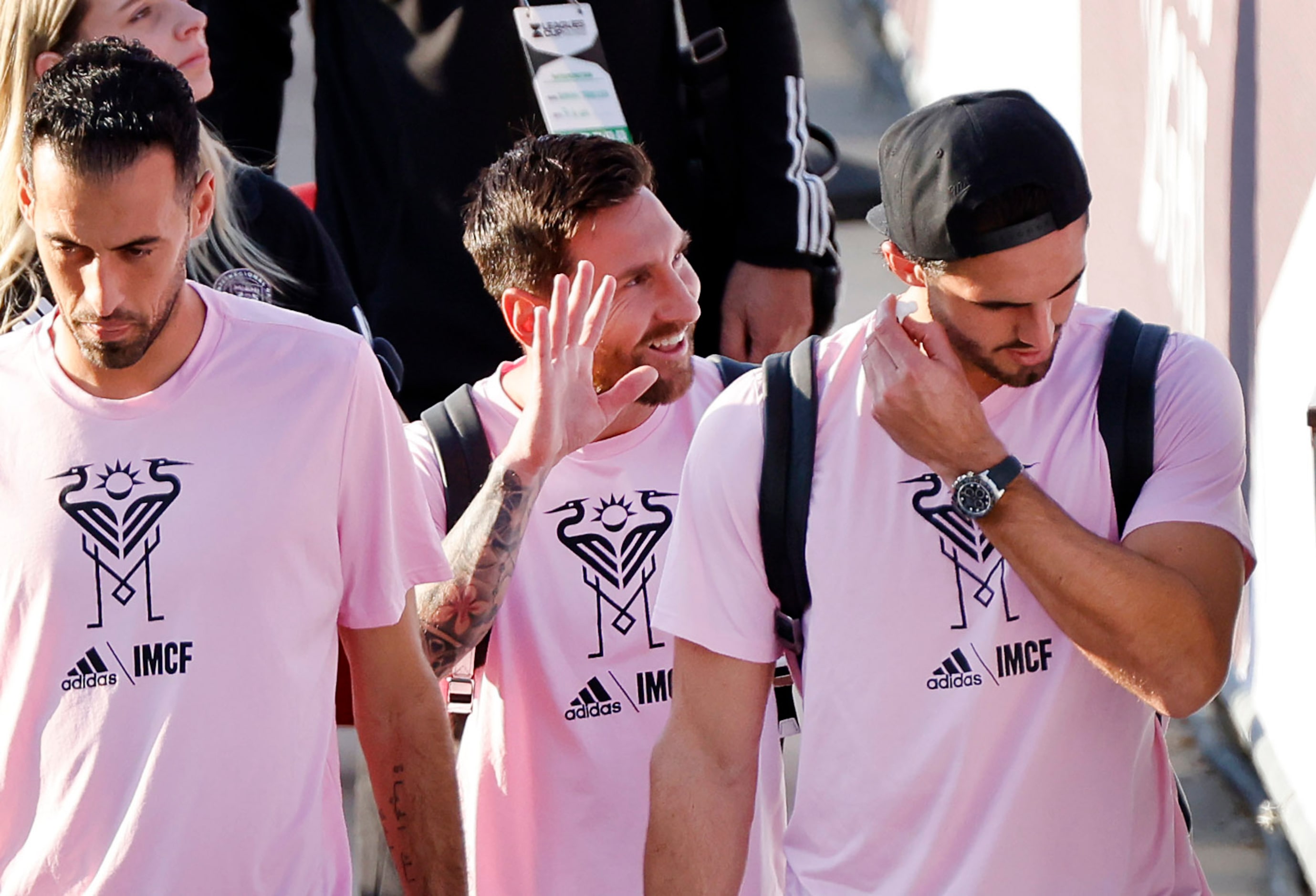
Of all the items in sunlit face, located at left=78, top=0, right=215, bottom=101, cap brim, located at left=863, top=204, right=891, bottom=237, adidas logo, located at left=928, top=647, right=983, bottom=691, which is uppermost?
sunlit face, located at left=78, top=0, right=215, bottom=101

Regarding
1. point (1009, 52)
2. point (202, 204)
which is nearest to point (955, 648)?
point (202, 204)

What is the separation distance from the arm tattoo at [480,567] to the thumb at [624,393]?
0.17 metres

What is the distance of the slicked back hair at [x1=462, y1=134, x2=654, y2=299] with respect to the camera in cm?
315

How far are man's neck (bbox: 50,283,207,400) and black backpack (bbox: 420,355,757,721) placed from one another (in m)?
0.53

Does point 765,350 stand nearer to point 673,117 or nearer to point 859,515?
point 673,117

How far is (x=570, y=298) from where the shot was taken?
294 centimetres

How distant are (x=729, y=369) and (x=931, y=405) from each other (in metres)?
0.78

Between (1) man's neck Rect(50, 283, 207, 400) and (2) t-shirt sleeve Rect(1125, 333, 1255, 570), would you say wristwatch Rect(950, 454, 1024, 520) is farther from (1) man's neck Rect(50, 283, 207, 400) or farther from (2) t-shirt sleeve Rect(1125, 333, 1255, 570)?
(1) man's neck Rect(50, 283, 207, 400)

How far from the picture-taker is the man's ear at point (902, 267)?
2.49 meters

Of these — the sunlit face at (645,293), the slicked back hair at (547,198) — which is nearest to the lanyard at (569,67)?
the slicked back hair at (547,198)

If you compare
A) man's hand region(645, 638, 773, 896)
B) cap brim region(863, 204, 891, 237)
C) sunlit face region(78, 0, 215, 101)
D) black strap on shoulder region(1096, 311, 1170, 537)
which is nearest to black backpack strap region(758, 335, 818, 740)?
man's hand region(645, 638, 773, 896)

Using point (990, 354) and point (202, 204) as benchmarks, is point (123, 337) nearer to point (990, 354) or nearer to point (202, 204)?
point (202, 204)

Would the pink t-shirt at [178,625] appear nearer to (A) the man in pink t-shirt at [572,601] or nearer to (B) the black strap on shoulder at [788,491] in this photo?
(A) the man in pink t-shirt at [572,601]

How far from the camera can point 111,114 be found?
2.46 meters
